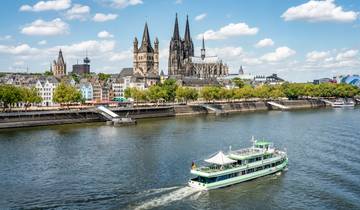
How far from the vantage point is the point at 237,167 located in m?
46.6

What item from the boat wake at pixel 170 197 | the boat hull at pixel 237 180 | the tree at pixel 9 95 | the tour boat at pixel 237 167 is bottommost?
the boat wake at pixel 170 197

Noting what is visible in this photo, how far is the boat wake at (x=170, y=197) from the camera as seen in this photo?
3747cm

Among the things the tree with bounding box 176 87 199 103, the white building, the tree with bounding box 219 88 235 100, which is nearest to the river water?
Result: the white building

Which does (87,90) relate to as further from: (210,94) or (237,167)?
(237,167)

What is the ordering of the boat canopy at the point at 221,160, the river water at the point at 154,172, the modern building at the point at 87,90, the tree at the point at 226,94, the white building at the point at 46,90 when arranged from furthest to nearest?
the tree at the point at 226,94
the modern building at the point at 87,90
the white building at the point at 46,90
the boat canopy at the point at 221,160
the river water at the point at 154,172

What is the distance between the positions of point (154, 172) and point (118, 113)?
66686mm

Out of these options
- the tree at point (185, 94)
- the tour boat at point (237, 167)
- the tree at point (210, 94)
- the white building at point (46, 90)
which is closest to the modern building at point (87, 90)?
the white building at point (46, 90)

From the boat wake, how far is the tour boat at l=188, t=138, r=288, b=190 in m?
0.97

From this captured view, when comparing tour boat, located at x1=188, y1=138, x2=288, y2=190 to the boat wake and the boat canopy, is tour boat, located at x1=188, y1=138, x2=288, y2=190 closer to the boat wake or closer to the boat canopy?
the boat canopy

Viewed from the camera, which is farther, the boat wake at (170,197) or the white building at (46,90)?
the white building at (46,90)

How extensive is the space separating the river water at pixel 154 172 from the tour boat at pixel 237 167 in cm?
91

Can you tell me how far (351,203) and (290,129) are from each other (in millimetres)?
53699

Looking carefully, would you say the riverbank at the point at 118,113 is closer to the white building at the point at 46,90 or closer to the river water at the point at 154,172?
the river water at the point at 154,172

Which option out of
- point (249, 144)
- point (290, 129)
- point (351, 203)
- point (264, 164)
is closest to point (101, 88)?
point (290, 129)
